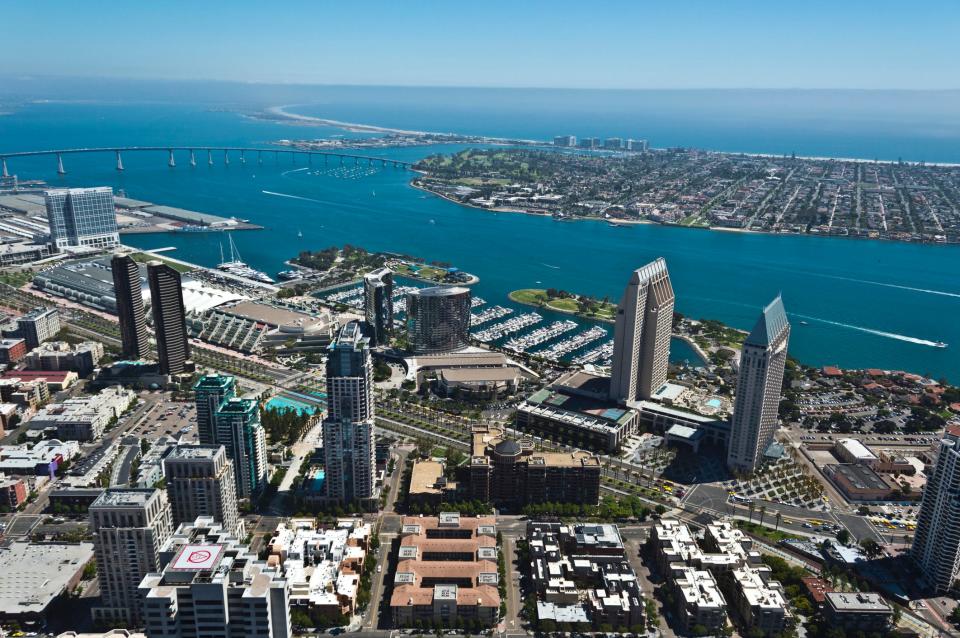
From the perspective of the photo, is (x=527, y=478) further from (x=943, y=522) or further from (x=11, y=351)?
(x=11, y=351)

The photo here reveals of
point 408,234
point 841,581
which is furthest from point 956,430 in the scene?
point 408,234

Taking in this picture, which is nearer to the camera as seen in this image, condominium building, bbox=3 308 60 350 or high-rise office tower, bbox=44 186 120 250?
condominium building, bbox=3 308 60 350

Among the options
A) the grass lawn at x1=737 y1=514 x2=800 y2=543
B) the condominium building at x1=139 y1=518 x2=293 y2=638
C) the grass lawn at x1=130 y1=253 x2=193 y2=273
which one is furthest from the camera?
the grass lawn at x1=130 y1=253 x2=193 y2=273

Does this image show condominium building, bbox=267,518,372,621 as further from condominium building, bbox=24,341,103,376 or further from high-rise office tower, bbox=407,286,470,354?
condominium building, bbox=24,341,103,376

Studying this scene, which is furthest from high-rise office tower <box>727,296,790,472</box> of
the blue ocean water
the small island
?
the small island

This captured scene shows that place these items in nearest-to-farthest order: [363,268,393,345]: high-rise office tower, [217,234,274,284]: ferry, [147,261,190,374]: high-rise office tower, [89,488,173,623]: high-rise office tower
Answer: [89,488,173,623]: high-rise office tower → [147,261,190,374]: high-rise office tower → [363,268,393,345]: high-rise office tower → [217,234,274,284]: ferry

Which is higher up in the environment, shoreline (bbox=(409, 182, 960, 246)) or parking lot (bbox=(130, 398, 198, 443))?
shoreline (bbox=(409, 182, 960, 246))
